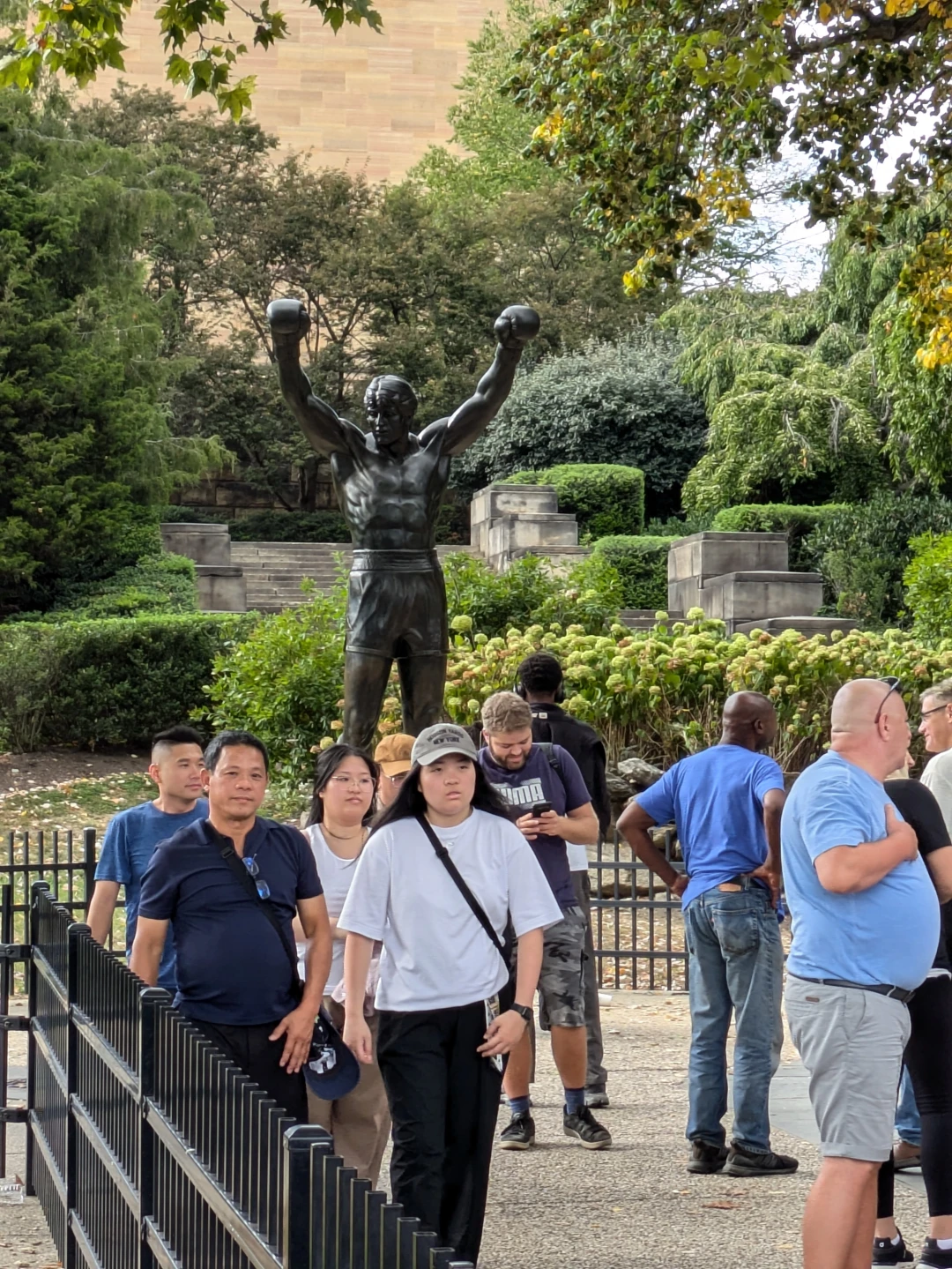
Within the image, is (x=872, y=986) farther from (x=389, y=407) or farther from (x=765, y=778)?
(x=389, y=407)

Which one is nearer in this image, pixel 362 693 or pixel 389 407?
pixel 389 407

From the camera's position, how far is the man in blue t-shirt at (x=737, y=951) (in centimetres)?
590

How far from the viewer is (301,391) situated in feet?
26.3

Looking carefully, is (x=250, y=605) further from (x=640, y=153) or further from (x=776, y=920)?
(x=776, y=920)

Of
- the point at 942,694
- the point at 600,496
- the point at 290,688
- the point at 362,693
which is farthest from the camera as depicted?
the point at 600,496

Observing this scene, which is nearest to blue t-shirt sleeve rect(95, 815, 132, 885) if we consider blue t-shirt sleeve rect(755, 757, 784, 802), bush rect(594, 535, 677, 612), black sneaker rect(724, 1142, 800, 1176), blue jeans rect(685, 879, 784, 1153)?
blue jeans rect(685, 879, 784, 1153)

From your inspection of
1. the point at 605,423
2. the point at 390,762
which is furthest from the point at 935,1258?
the point at 605,423

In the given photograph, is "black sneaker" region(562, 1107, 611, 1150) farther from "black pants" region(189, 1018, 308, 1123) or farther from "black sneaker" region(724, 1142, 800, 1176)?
"black pants" region(189, 1018, 308, 1123)

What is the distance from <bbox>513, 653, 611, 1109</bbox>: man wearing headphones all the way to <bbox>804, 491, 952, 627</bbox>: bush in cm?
1376

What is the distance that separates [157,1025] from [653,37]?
8877 millimetres

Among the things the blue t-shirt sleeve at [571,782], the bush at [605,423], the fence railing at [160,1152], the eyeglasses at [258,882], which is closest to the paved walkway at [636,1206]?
the fence railing at [160,1152]

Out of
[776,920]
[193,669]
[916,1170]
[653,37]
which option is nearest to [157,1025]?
[776,920]

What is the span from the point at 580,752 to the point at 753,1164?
1777mm

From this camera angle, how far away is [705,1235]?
5.20 metres
